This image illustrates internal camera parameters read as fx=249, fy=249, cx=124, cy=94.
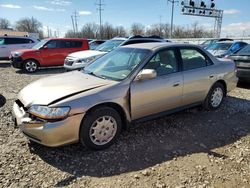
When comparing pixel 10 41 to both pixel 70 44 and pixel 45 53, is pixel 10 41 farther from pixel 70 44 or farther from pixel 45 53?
pixel 70 44

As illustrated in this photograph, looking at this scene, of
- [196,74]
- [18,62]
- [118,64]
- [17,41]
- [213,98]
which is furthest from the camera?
[17,41]

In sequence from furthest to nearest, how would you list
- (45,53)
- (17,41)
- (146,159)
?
(17,41) → (45,53) → (146,159)

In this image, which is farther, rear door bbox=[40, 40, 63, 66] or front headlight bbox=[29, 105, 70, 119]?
rear door bbox=[40, 40, 63, 66]

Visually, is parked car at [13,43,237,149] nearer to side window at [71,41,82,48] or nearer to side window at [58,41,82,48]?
side window at [58,41,82,48]

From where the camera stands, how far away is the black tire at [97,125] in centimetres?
353

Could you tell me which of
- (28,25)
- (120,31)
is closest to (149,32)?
(120,31)

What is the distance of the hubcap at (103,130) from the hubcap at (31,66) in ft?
31.7

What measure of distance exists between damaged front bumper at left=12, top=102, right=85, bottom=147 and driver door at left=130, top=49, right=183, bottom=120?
3.29 ft

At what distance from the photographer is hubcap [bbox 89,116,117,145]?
3650 millimetres

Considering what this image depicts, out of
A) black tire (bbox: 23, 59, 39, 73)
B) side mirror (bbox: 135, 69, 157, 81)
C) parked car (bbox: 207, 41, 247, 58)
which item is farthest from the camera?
parked car (bbox: 207, 41, 247, 58)

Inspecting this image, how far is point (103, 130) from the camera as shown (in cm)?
373

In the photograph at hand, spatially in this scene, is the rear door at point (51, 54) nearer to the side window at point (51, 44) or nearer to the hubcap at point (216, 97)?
the side window at point (51, 44)

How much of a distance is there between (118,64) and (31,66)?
8.99 metres

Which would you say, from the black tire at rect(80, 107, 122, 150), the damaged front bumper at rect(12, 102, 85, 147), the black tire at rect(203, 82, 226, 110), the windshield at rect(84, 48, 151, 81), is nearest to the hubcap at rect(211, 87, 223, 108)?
the black tire at rect(203, 82, 226, 110)
